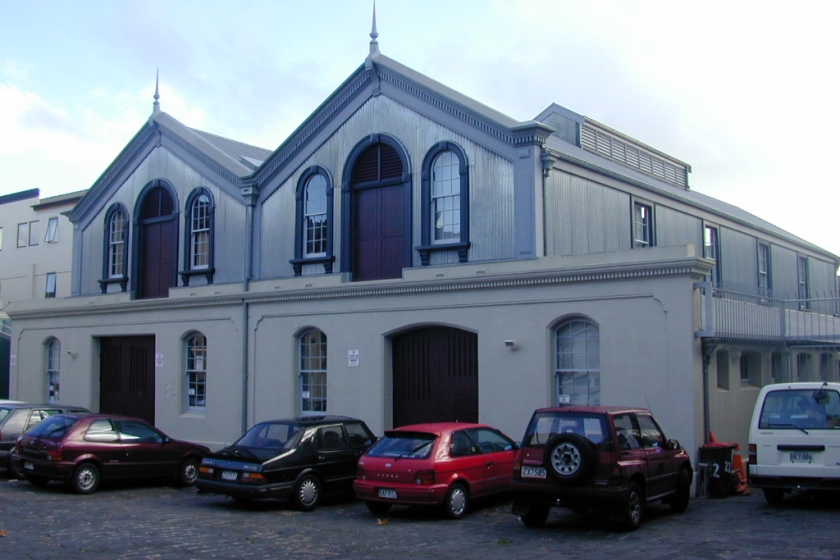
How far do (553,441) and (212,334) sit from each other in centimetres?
1387

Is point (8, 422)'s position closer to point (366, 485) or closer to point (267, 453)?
point (267, 453)

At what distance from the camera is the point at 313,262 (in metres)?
21.7

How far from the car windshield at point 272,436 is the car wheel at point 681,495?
6285 millimetres

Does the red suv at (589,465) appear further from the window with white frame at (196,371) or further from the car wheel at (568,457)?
the window with white frame at (196,371)

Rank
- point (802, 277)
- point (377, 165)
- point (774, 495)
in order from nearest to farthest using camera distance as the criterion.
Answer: point (774, 495) → point (377, 165) → point (802, 277)

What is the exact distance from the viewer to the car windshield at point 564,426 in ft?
40.1

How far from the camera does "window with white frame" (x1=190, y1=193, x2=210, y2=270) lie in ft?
80.8

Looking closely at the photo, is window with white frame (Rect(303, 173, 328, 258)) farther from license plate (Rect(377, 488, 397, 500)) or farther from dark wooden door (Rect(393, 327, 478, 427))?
license plate (Rect(377, 488, 397, 500))

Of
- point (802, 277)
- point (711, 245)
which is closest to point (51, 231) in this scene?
point (711, 245)

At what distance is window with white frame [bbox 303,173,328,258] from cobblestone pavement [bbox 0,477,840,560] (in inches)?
311

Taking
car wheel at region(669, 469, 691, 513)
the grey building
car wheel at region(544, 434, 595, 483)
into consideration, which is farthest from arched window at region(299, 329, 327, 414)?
car wheel at region(544, 434, 595, 483)

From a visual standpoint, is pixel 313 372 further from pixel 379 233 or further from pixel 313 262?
pixel 379 233

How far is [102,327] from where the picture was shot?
88.2 feet

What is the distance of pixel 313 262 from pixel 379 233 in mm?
2053
